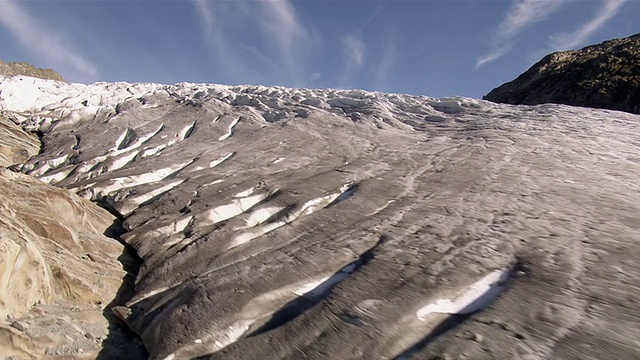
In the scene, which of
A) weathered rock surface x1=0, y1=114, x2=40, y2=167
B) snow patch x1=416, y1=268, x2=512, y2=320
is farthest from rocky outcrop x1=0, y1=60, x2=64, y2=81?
snow patch x1=416, y1=268, x2=512, y2=320

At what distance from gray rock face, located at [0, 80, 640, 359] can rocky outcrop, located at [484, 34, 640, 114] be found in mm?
17081

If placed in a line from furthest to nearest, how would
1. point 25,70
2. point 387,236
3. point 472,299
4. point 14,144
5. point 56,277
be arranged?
point 25,70 < point 14,144 < point 387,236 < point 56,277 < point 472,299

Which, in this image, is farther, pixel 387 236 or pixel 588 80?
pixel 588 80

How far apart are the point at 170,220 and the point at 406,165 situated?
165 inches

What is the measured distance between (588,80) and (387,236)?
2778cm

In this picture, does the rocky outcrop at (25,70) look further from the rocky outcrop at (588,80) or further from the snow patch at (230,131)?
the rocky outcrop at (588,80)

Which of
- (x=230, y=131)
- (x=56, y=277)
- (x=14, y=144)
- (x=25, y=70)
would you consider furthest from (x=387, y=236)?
(x=25, y=70)

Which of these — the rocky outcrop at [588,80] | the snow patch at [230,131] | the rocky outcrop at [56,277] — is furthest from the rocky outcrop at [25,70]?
the rocky outcrop at [588,80]

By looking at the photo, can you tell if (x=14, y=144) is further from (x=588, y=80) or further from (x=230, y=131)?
(x=588, y=80)

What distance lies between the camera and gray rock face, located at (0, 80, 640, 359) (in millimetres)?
3014

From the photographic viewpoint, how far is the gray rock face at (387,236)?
3014 mm

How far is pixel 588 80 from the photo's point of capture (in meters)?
25.5

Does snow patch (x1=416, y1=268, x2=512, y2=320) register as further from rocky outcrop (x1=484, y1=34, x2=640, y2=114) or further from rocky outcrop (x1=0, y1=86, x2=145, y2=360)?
rocky outcrop (x1=484, y1=34, x2=640, y2=114)

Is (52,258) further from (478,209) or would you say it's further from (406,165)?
(406,165)
